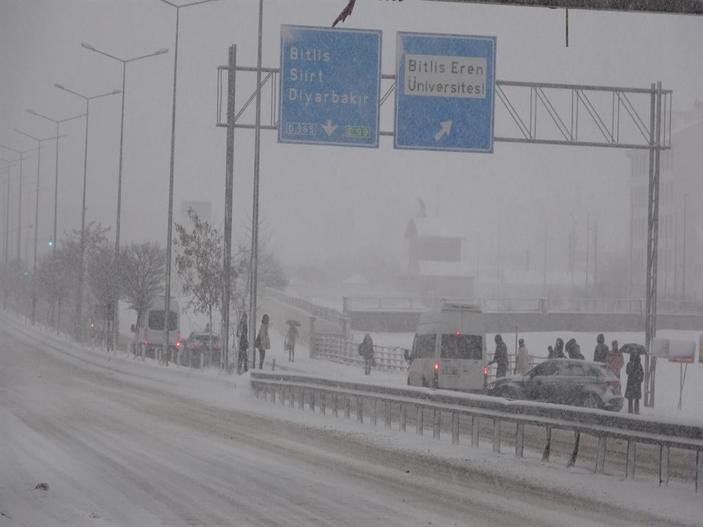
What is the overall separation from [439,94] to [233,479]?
1472 cm

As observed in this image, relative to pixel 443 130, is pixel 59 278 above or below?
below

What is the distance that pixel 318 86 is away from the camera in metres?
27.6

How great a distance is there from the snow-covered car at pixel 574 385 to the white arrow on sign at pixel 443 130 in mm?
6046

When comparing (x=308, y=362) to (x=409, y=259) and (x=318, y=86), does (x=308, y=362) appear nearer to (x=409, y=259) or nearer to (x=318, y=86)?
(x=318, y=86)

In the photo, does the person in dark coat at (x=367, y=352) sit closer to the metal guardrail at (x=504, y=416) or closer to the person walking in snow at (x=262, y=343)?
the person walking in snow at (x=262, y=343)

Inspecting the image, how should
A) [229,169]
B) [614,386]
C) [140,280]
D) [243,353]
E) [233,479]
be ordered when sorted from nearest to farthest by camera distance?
[233,479]
[614,386]
[229,169]
[243,353]
[140,280]

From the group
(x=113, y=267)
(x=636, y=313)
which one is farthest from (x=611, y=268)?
(x=113, y=267)

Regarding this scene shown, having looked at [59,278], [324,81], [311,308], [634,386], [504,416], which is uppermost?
[324,81]

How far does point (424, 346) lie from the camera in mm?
35531

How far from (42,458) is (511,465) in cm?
636

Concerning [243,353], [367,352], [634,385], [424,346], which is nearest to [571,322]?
[367,352]

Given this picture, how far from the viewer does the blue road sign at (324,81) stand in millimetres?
27531

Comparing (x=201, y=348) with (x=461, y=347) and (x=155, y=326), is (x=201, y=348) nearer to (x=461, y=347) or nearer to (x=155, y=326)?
(x=155, y=326)

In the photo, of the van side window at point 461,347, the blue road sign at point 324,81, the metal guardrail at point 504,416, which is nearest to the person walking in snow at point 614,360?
the van side window at point 461,347
